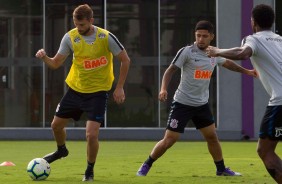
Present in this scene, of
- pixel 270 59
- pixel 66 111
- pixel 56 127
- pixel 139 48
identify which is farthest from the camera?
pixel 139 48

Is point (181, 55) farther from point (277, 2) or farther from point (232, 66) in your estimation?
point (277, 2)

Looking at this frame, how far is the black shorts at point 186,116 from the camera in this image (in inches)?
488

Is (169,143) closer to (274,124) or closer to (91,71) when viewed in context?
(91,71)

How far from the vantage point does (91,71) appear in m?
11.9

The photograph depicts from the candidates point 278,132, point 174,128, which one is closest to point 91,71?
point 174,128

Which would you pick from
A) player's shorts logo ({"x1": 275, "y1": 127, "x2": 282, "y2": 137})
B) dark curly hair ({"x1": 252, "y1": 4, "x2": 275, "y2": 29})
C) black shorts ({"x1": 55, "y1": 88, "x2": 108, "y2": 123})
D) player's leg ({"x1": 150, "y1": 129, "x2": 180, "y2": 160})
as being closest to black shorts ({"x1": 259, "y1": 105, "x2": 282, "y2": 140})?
player's shorts logo ({"x1": 275, "y1": 127, "x2": 282, "y2": 137})

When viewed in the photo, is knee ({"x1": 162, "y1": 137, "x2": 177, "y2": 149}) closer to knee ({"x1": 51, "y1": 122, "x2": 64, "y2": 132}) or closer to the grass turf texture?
the grass turf texture

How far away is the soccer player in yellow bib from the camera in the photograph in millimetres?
11695

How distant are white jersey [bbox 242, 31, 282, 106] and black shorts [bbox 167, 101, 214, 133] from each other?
3155 mm

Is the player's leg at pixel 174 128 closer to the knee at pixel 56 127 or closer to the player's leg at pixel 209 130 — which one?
the player's leg at pixel 209 130

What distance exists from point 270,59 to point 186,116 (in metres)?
3.29

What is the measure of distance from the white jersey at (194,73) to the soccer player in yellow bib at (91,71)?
893 millimetres

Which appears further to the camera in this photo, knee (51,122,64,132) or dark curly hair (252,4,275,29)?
knee (51,122,64,132)

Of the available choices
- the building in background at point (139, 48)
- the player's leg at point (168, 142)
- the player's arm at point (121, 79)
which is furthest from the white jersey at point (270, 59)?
the building in background at point (139, 48)
